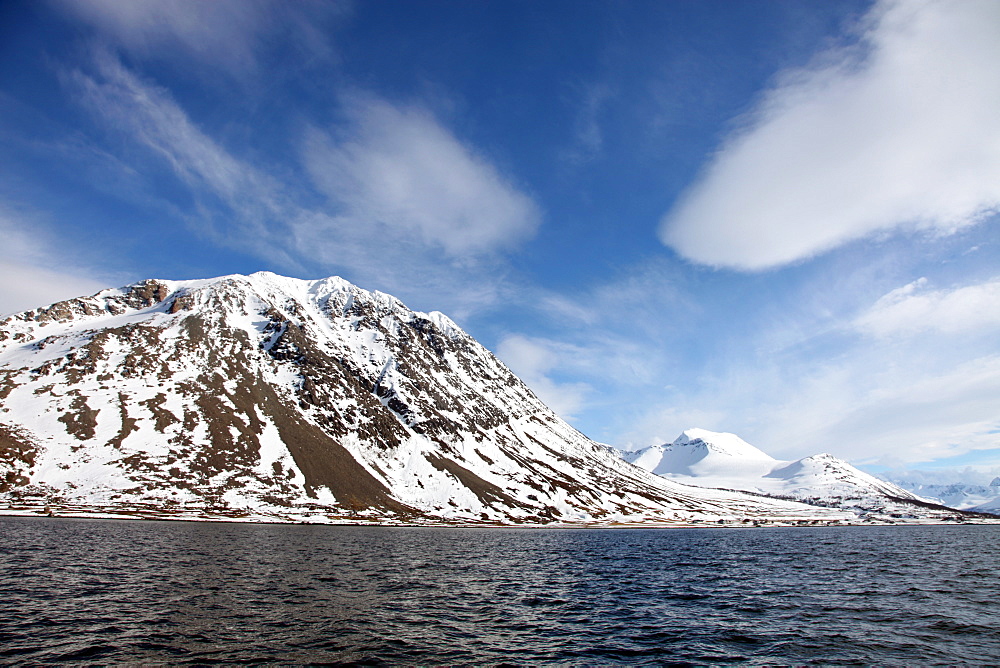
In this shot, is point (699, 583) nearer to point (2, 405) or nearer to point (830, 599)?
point (830, 599)

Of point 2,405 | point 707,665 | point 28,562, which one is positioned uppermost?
point 2,405

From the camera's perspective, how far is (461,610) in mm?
42531

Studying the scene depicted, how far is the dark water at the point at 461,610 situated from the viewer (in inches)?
1174

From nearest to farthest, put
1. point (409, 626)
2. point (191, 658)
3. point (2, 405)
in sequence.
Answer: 1. point (191, 658)
2. point (409, 626)
3. point (2, 405)

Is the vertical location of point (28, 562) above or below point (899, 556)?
below

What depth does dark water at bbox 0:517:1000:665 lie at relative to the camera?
29828 mm

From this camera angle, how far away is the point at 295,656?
27.8m

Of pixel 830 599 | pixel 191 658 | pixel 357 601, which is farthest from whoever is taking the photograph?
pixel 830 599

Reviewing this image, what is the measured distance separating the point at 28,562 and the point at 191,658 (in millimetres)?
46426

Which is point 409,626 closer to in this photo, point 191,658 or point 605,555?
point 191,658

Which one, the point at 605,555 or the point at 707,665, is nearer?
the point at 707,665

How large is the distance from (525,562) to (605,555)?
24570 millimetres

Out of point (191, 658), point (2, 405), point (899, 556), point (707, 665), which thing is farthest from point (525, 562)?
point (2, 405)

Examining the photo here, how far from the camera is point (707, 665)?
28.6 m
